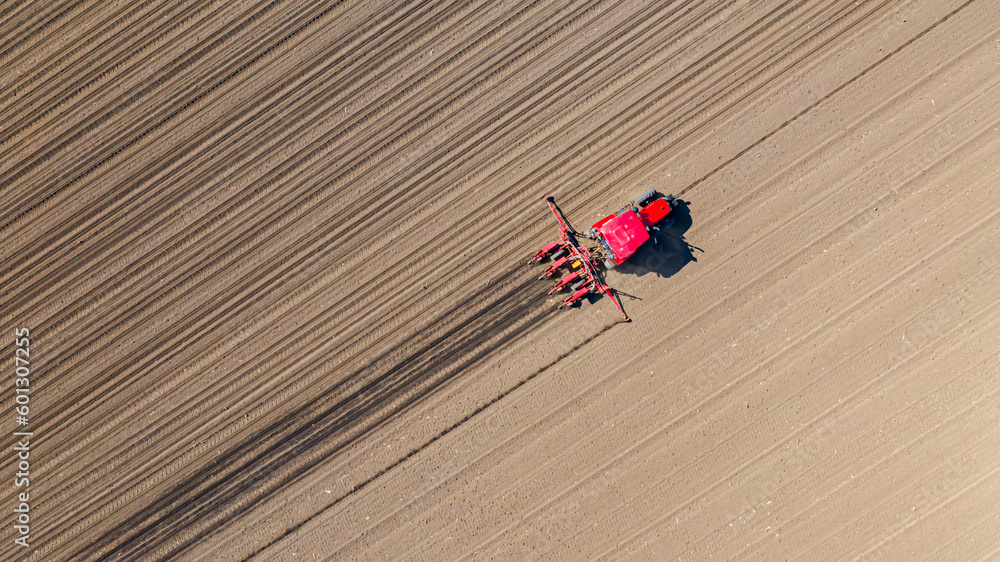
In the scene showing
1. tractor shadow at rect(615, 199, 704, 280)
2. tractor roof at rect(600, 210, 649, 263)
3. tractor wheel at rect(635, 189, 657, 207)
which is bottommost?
tractor shadow at rect(615, 199, 704, 280)

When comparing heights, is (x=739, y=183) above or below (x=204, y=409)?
below

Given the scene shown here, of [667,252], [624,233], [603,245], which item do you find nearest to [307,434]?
[603,245]

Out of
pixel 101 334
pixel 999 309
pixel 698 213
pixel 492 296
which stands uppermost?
pixel 101 334

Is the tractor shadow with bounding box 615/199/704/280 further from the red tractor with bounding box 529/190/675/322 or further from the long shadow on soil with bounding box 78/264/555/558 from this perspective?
the long shadow on soil with bounding box 78/264/555/558

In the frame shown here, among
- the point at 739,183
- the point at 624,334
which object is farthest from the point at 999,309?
the point at 624,334

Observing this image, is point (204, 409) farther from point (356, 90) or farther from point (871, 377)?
point (871, 377)

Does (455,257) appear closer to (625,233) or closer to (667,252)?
(625,233)

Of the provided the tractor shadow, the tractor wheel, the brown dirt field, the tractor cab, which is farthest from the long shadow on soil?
the tractor wheel
